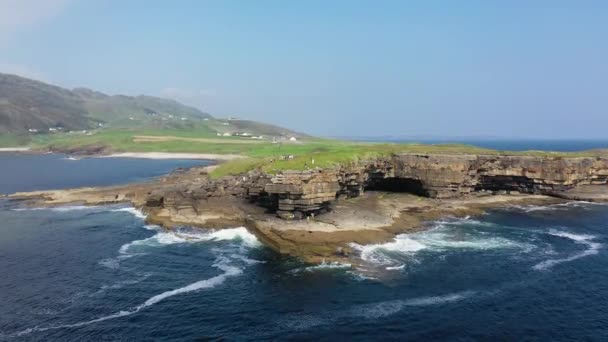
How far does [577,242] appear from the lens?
6456 cm

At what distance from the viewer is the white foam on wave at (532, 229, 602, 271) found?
54750 millimetres

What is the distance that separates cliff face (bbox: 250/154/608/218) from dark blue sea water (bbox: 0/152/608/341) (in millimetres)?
18454

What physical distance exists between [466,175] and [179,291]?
2541 inches

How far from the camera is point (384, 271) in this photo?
51812 mm

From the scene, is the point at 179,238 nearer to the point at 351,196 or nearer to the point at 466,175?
the point at 351,196

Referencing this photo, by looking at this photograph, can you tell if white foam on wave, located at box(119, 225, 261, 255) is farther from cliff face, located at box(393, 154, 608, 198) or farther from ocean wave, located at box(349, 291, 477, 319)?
cliff face, located at box(393, 154, 608, 198)

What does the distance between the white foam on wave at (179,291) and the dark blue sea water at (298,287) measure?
0.61 feet

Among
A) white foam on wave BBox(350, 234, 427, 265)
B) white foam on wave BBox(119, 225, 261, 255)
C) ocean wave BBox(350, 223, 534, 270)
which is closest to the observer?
white foam on wave BBox(350, 234, 427, 265)

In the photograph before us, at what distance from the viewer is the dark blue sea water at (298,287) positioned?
129ft

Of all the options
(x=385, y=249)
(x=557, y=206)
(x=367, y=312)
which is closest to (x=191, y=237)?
(x=385, y=249)

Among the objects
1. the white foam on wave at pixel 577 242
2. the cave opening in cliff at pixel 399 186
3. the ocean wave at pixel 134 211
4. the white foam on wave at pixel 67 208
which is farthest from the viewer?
the cave opening in cliff at pixel 399 186

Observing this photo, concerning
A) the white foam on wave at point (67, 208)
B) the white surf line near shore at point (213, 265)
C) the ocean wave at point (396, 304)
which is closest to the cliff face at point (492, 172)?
the white surf line near shore at point (213, 265)

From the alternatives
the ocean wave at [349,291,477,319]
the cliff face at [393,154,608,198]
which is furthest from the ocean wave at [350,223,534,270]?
the cliff face at [393,154,608,198]

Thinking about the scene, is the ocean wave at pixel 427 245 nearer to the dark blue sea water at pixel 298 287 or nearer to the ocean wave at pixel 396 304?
the dark blue sea water at pixel 298 287
